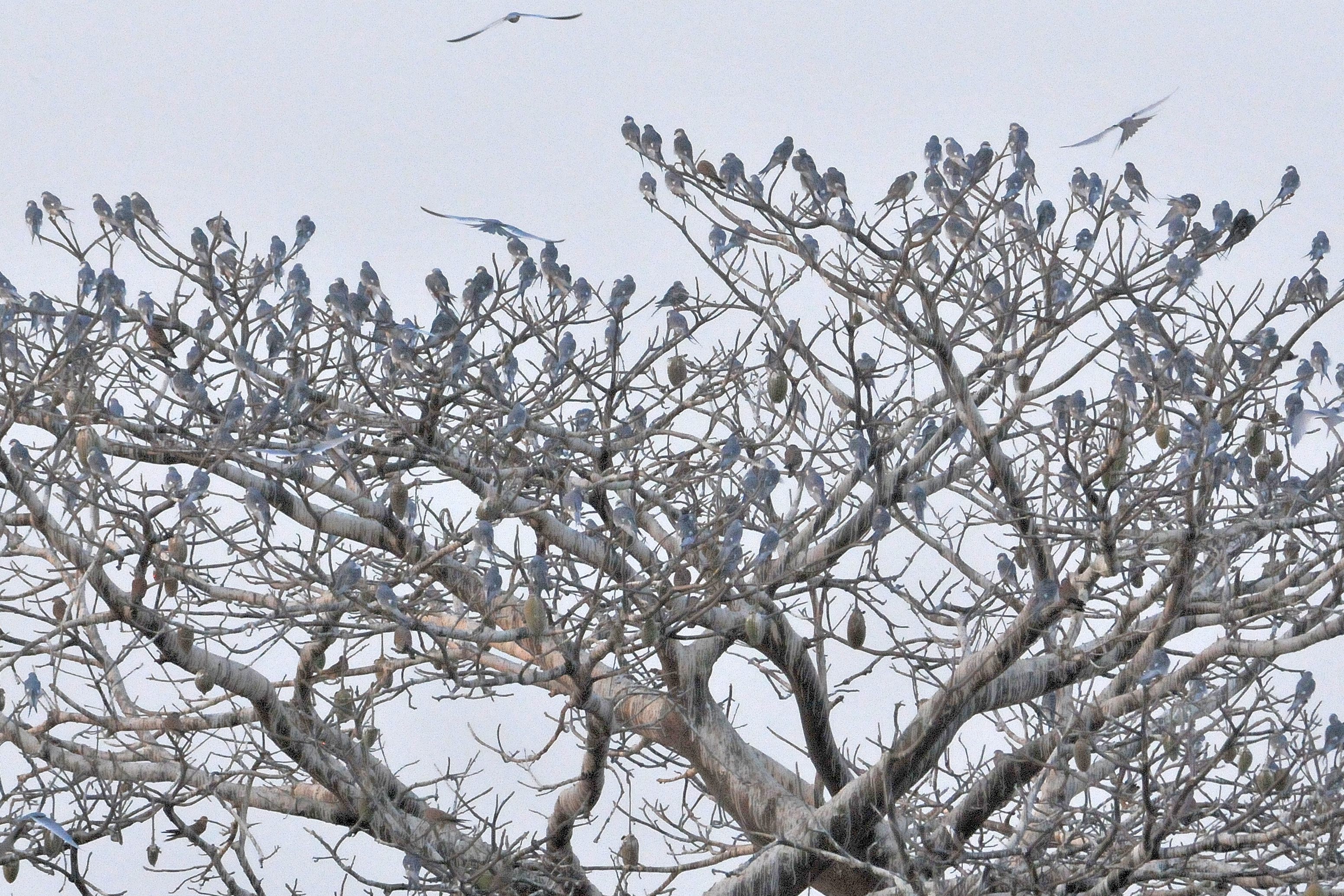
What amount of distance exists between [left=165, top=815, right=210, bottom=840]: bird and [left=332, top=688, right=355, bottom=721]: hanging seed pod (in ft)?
2.32

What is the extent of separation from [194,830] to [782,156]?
350 centimetres

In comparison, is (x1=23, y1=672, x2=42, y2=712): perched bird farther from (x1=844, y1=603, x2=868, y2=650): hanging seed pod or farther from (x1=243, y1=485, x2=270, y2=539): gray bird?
(x1=844, y1=603, x2=868, y2=650): hanging seed pod

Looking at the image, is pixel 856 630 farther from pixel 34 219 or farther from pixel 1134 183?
pixel 34 219

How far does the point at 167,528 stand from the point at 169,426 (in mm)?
1088

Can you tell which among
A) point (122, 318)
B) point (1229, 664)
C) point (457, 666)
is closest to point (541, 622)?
point (457, 666)

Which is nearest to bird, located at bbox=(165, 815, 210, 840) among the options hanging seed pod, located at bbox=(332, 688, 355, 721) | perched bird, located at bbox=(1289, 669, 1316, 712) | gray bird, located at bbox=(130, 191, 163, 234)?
hanging seed pod, located at bbox=(332, 688, 355, 721)

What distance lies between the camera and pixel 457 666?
190 inches

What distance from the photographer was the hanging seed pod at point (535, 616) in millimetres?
4309

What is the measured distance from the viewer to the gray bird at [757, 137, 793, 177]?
5414mm

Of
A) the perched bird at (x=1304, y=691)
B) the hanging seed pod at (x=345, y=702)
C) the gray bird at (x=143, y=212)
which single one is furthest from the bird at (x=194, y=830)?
the perched bird at (x=1304, y=691)

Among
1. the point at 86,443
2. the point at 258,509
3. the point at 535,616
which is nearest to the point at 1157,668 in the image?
the point at 535,616

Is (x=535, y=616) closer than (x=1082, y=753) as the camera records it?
Yes

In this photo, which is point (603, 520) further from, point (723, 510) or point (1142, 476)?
Answer: point (1142, 476)

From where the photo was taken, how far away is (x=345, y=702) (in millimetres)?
5211
